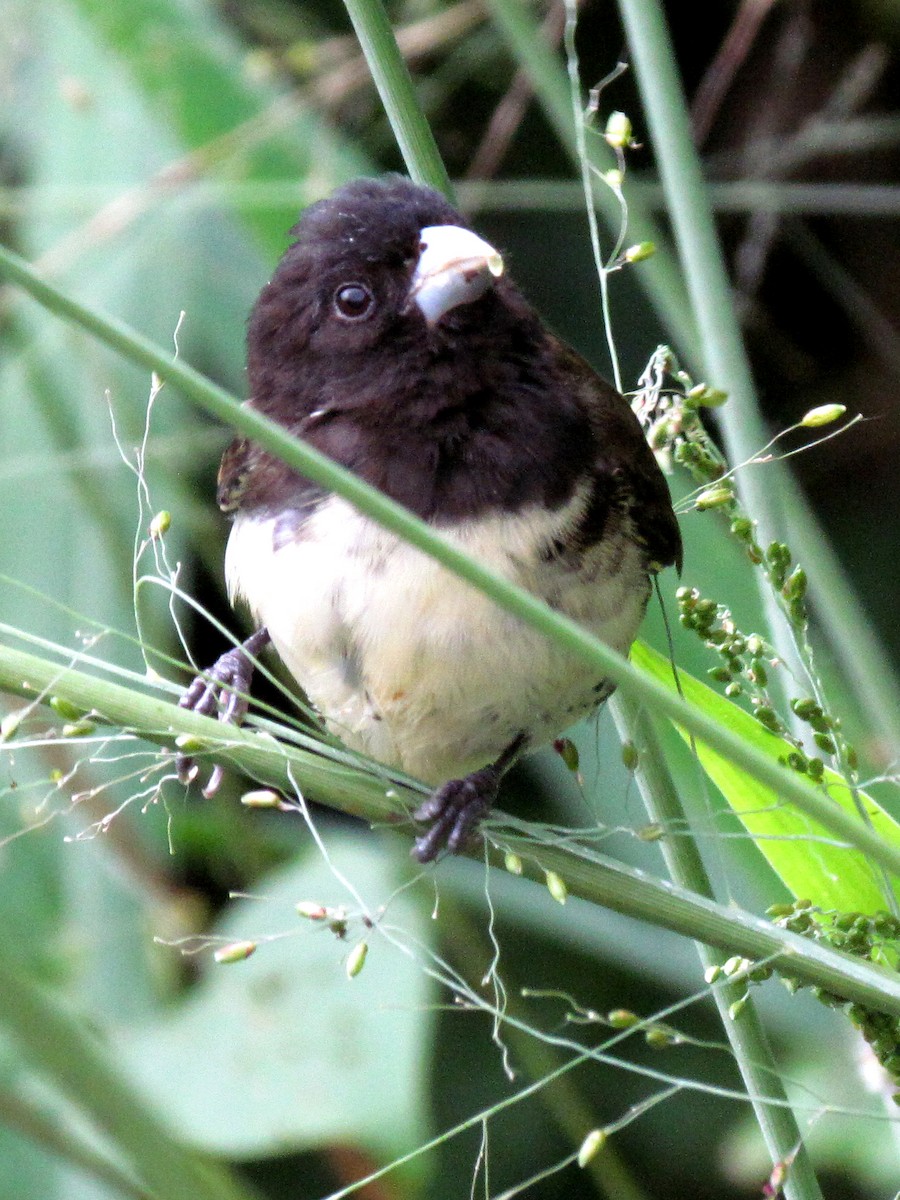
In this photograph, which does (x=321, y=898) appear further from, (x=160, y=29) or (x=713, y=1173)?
(x=160, y=29)

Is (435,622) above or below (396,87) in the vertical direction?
below

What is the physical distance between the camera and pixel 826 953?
979 mm

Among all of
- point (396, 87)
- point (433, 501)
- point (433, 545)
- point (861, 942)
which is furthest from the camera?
point (433, 501)

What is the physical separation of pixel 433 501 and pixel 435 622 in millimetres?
118

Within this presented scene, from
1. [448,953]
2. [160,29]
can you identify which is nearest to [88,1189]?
[448,953]

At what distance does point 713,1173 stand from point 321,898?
925mm

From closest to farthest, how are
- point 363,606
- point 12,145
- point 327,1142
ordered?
point 363,606 < point 327,1142 < point 12,145

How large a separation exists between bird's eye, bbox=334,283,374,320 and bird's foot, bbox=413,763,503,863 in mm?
494

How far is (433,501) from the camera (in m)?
1.44

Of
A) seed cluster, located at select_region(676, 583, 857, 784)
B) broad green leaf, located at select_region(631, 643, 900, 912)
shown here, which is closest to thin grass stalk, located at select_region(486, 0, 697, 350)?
broad green leaf, located at select_region(631, 643, 900, 912)

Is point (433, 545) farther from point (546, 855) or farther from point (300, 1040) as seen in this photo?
point (300, 1040)

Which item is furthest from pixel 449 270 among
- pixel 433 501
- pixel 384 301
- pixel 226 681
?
pixel 226 681

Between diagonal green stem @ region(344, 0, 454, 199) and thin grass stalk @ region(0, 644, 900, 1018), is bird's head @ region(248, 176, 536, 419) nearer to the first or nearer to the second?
diagonal green stem @ region(344, 0, 454, 199)

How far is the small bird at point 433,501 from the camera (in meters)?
1.42
